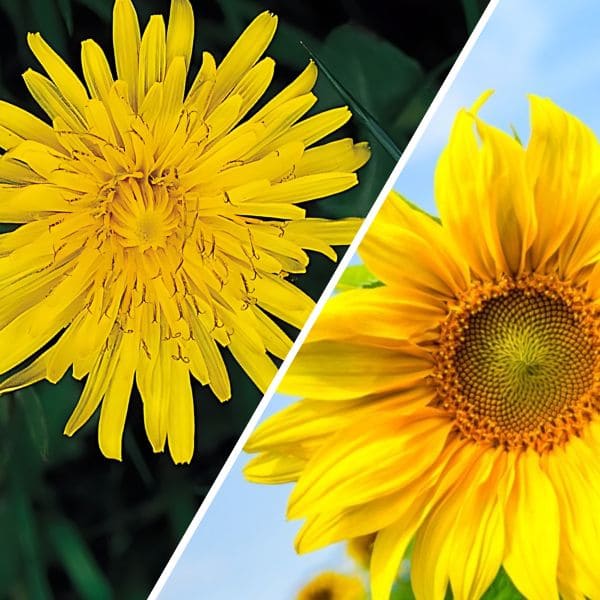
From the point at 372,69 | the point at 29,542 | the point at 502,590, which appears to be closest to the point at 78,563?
the point at 29,542

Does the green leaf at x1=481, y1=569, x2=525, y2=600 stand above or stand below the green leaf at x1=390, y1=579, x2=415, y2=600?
above

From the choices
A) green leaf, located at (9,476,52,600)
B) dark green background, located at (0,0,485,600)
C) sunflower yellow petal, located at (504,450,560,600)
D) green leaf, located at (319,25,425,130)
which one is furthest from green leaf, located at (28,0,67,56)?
sunflower yellow petal, located at (504,450,560,600)

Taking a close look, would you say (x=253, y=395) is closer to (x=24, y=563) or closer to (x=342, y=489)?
(x=342, y=489)

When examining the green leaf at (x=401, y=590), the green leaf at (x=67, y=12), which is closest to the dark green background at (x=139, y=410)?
the green leaf at (x=67, y=12)

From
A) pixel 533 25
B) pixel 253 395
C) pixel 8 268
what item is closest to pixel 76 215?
pixel 8 268

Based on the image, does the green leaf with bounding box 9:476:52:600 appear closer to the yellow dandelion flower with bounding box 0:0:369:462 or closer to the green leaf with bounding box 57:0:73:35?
the yellow dandelion flower with bounding box 0:0:369:462

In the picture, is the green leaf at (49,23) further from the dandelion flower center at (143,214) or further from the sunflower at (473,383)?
the sunflower at (473,383)
